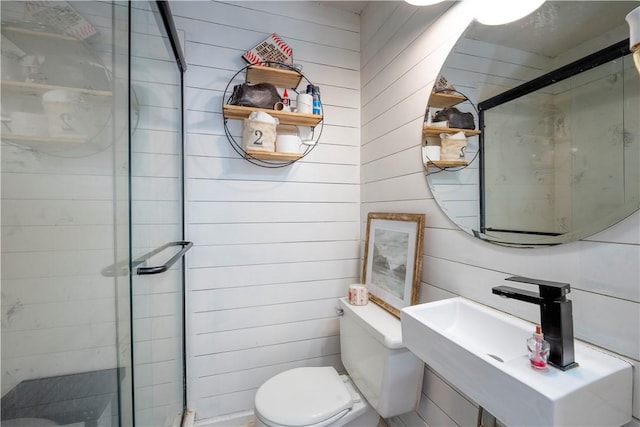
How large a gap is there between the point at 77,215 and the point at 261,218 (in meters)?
0.94

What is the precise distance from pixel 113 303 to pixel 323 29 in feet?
5.86

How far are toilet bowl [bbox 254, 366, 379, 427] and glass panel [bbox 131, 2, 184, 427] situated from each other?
0.43 m

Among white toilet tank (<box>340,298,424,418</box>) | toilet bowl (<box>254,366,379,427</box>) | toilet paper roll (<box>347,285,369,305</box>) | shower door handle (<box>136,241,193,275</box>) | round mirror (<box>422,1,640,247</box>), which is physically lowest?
toilet bowl (<box>254,366,379,427</box>)

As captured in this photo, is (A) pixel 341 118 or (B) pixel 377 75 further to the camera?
(A) pixel 341 118

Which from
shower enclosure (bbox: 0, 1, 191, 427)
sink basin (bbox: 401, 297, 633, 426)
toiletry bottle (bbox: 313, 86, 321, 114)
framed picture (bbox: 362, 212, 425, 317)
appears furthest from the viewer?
toiletry bottle (bbox: 313, 86, 321, 114)

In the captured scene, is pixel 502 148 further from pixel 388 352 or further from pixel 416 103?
pixel 388 352

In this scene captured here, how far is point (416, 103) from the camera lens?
128 centimetres

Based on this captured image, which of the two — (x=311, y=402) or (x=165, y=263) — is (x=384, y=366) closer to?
(x=311, y=402)

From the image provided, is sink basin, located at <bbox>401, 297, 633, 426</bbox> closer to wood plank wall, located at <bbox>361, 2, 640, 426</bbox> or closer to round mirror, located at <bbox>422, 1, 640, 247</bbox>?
wood plank wall, located at <bbox>361, 2, 640, 426</bbox>

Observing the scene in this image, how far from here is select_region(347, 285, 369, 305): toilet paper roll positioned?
4.72ft

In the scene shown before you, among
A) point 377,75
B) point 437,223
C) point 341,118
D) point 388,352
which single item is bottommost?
point 388,352

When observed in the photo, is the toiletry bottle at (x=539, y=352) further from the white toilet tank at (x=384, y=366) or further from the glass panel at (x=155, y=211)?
the glass panel at (x=155, y=211)

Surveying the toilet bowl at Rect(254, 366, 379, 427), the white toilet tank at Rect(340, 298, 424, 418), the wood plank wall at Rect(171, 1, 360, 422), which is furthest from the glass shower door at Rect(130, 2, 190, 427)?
the white toilet tank at Rect(340, 298, 424, 418)

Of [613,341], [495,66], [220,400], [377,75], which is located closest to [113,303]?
[220,400]
